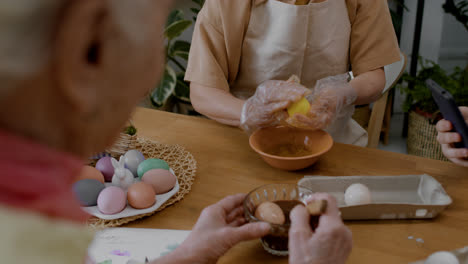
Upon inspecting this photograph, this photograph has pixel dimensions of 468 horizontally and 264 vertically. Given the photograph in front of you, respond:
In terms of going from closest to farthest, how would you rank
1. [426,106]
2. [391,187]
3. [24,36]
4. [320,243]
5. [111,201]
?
[24,36]
[320,243]
[111,201]
[391,187]
[426,106]

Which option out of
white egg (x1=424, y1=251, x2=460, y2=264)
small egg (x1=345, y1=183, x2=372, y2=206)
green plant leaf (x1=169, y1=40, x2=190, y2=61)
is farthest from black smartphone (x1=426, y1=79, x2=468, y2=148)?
green plant leaf (x1=169, y1=40, x2=190, y2=61)

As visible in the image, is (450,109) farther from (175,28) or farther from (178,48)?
(178,48)

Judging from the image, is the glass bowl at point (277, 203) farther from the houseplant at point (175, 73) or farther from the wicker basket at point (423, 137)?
the wicker basket at point (423, 137)

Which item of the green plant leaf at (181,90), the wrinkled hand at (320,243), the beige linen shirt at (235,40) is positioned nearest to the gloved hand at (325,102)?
the beige linen shirt at (235,40)

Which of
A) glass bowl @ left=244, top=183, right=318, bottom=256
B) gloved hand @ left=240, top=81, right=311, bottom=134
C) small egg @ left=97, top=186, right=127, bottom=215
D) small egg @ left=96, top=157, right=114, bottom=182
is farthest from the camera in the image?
gloved hand @ left=240, top=81, right=311, bottom=134

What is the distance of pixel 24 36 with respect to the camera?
35 cm

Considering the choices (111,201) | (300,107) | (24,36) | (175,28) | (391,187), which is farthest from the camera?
(175,28)

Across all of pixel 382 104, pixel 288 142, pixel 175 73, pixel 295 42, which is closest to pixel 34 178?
pixel 288 142

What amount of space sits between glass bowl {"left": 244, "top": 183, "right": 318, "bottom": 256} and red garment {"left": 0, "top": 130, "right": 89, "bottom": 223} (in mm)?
571

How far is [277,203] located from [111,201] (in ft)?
1.39

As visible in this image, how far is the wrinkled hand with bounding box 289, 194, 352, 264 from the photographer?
2.56ft

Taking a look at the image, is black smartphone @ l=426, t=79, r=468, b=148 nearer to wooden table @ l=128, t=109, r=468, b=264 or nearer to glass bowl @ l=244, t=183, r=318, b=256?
wooden table @ l=128, t=109, r=468, b=264

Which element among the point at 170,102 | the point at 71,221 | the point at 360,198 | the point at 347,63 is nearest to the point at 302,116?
the point at 360,198

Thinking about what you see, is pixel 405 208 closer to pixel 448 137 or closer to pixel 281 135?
pixel 448 137
